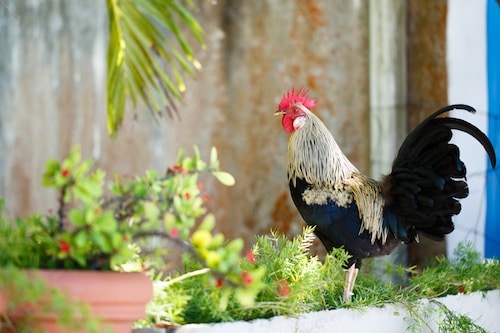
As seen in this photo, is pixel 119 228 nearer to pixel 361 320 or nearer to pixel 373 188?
pixel 361 320

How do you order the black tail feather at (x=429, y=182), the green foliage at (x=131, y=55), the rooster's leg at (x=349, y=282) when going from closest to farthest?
the rooster's leg at (x=349, y=282)
the black tail feather at (x=429, y=182)
the green foliage at (x=131, y=55)

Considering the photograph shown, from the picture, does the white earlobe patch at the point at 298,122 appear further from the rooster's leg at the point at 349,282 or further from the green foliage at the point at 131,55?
the rooster's leg at the point at 349,282

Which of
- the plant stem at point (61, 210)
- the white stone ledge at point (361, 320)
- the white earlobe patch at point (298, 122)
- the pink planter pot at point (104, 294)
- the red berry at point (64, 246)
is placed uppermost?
the white earlobe patch at point (298, 122)

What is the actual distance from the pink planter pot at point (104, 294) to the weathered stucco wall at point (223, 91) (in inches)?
164

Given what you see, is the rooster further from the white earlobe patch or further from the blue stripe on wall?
the blue stripe on wall

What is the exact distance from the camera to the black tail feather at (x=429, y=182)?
3416 mm

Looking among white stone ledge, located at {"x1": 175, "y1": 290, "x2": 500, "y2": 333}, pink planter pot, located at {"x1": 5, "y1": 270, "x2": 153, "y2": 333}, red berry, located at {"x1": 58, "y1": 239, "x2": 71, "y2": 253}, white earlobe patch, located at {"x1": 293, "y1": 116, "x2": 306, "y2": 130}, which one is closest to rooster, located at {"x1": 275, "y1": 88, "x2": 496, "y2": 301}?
white earlobe patch, located at {"x1": 293, "y1": 116, "x2": 306, "y2": 130}

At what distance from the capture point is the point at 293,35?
6.23 meters

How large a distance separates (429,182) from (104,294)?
1822mm

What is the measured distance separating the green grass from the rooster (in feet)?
0.41

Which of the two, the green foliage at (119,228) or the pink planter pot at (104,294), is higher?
the green foliage at (119,228)

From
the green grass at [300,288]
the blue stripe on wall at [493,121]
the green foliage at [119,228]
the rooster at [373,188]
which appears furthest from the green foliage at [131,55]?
the blue stripe on wall at [493,121]

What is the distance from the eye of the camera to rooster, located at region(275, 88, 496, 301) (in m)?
3.27

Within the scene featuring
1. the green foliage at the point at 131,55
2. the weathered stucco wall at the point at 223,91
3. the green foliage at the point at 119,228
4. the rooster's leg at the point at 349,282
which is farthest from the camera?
the weathered stucco wall at the point at 223,91
